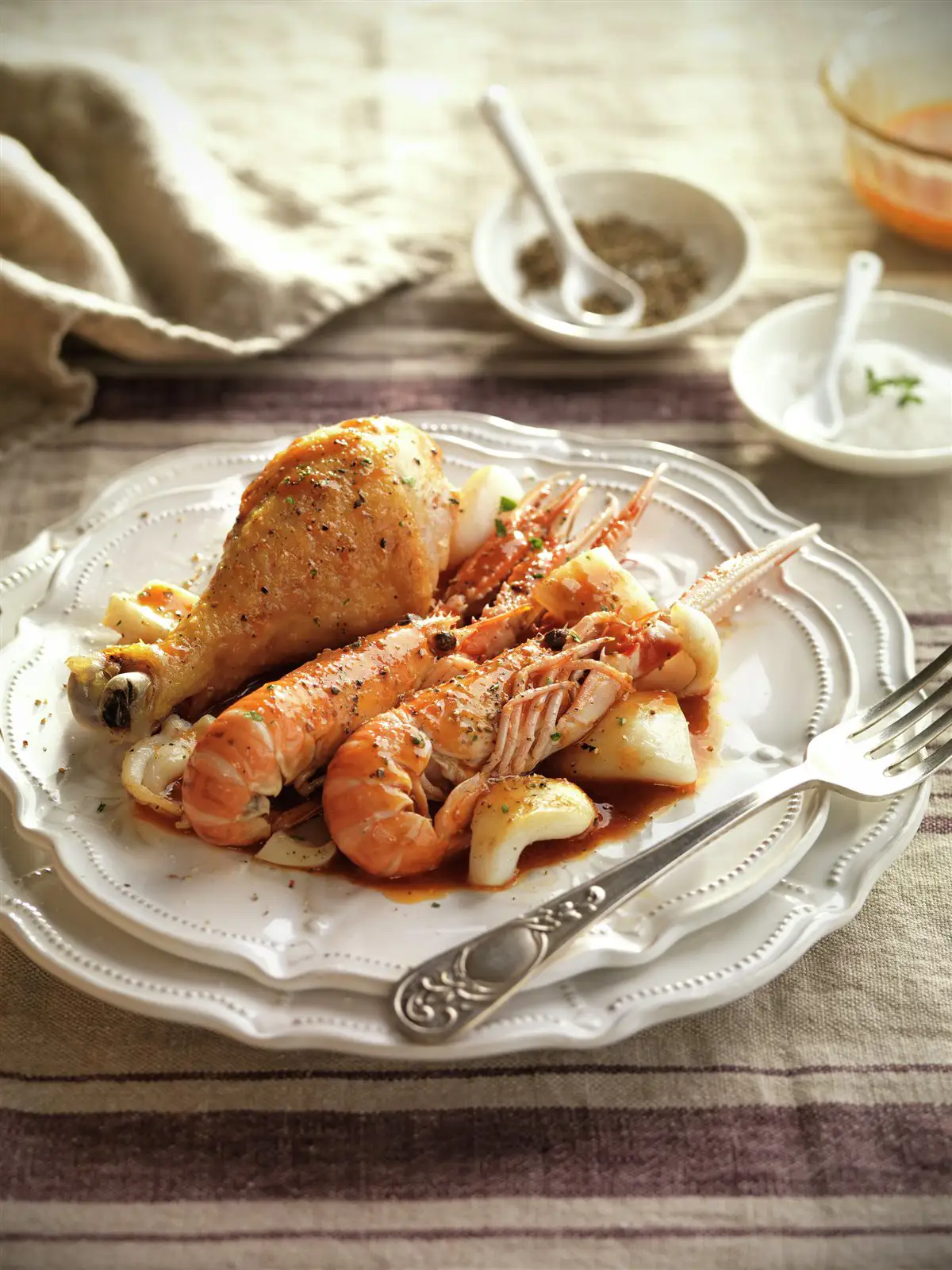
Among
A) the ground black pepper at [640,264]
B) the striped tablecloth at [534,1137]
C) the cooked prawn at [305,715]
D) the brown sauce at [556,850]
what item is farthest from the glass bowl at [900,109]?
the brown sauce at [556,850]

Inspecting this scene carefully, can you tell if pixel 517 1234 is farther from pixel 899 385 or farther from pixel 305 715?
pixel 899 385

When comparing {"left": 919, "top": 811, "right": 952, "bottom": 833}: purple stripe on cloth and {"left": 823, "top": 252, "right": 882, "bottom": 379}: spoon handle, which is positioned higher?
{"left": 823, "top": 252, "right": 882, "bottom": 379}: spoon handle

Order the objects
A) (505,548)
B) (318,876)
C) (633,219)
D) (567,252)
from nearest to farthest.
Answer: (318,876) → (505,548) → (567,252) → (633,219)

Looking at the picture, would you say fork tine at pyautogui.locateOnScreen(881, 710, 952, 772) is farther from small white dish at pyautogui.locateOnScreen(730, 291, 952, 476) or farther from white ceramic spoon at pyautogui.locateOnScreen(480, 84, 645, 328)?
white ceramic spoon at pyautogui.locateOnScreen(480, 84, 645, 328)

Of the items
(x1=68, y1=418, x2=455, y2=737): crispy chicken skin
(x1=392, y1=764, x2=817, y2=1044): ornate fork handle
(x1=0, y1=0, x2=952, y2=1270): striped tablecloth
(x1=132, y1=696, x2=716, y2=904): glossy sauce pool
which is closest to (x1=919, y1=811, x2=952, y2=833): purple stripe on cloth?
(x1=0, y1=0, x2=952, y2=1270): striped tablecloth

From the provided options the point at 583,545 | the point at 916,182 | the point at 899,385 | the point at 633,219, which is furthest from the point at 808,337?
the point at 583,545

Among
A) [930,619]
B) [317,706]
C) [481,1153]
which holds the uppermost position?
[317,706]
